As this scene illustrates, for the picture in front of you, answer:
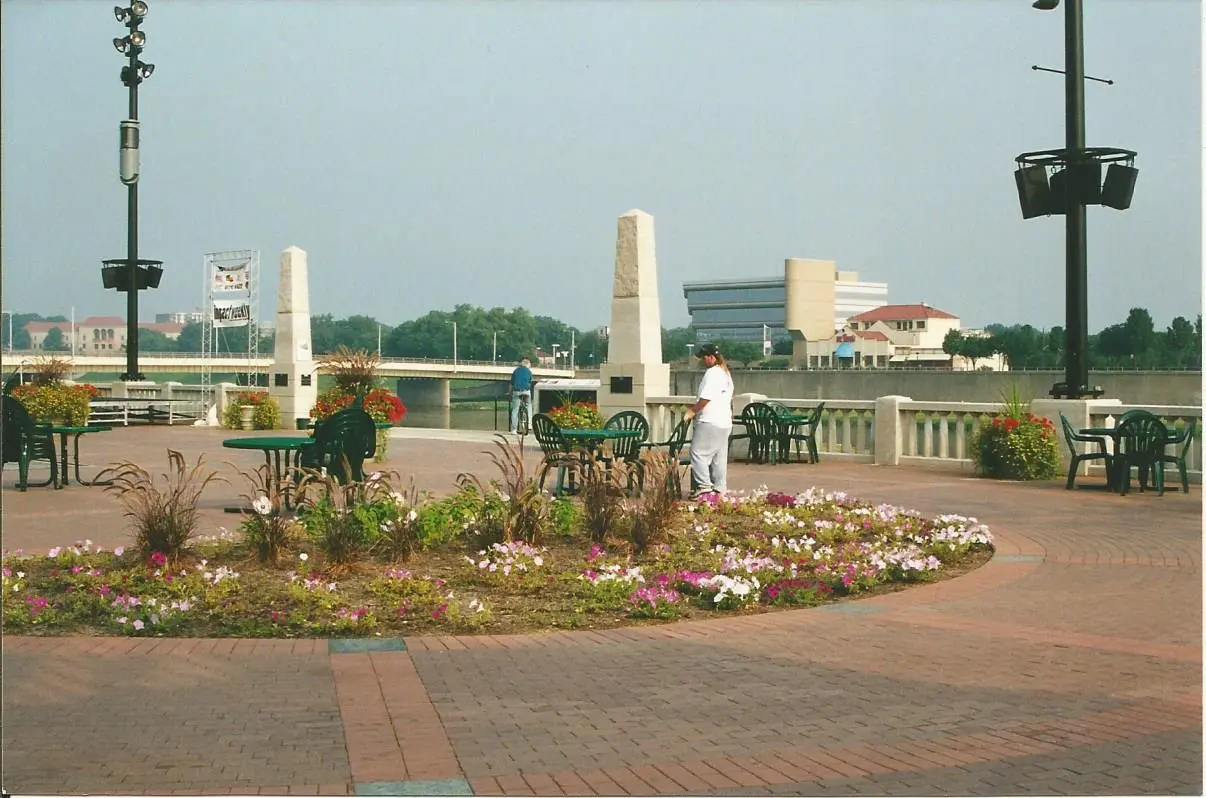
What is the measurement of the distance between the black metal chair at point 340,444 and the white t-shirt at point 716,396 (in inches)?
135

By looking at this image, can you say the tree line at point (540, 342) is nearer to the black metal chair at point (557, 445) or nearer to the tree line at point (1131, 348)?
the tree line at point (1131, 348)

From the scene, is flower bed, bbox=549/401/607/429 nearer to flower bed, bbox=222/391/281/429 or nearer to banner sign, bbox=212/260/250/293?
flower bed, bbox=222/391/281/429

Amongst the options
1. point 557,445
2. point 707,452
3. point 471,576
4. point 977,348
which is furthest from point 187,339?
point 471,576

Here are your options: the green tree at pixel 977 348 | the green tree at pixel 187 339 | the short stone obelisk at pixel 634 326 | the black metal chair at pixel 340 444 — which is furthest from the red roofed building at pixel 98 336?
the green tree at pixel 977 348

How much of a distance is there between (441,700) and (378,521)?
167 inches

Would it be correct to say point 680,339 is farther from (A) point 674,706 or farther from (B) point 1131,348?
(A) point 674,706

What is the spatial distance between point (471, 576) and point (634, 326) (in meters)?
A: 12.4

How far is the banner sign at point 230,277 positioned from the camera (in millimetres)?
34938

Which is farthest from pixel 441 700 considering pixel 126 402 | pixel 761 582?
pixel 126 402

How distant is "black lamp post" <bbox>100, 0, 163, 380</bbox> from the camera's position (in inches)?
1277

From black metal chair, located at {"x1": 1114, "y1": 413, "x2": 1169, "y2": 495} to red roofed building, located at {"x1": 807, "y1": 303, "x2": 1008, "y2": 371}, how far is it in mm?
62207

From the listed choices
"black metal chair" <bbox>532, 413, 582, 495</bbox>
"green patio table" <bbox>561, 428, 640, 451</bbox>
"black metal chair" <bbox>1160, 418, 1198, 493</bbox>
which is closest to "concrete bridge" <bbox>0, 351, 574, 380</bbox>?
"black metal chair" <bbox>532, 413, 582, 495</bbox>

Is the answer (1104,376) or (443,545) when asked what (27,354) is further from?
(1104,376)

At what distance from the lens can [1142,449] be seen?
1534 centimetres
